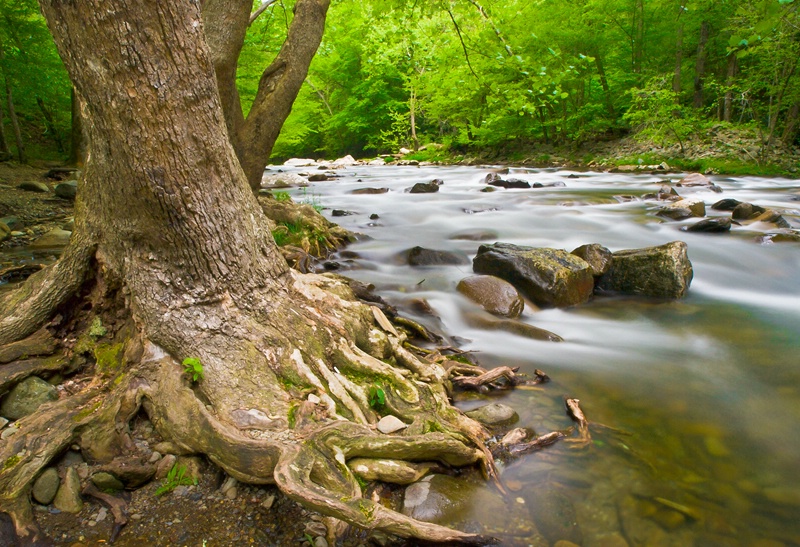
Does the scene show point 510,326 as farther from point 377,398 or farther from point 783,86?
point 783,86

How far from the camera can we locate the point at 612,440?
3.19 meters

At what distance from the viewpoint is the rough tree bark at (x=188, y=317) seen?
2113 mm

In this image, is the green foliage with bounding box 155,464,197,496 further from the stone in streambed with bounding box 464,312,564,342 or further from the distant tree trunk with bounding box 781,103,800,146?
the distant tree trunk with bounding box 781,103,800,146

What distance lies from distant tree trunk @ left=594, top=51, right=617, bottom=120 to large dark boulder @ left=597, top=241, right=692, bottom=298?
18.7m

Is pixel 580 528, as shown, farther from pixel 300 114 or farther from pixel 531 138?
pixel 300 114

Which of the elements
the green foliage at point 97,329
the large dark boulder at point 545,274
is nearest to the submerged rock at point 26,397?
the green foliage at point 97,329

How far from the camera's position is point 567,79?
12.4 metres

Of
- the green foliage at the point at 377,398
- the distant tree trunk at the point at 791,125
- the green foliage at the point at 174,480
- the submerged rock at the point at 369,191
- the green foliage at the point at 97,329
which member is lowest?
the green foliage at the point at 174,480

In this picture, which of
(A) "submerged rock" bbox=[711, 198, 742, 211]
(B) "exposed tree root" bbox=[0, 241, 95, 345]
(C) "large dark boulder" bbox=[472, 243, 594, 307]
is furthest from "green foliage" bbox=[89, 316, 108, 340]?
(A) "submerged rock" bbox=[711, 198, 742, 211]

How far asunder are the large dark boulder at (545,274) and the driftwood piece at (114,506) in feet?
15.3

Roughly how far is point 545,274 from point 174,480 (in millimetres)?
4535

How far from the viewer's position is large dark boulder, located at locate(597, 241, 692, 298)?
19.5 ft

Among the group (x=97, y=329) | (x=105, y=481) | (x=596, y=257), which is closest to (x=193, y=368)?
(x=105, y=481)

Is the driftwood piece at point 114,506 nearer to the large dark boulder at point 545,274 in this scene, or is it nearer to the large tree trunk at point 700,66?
the large dark boulder at point 545,274
